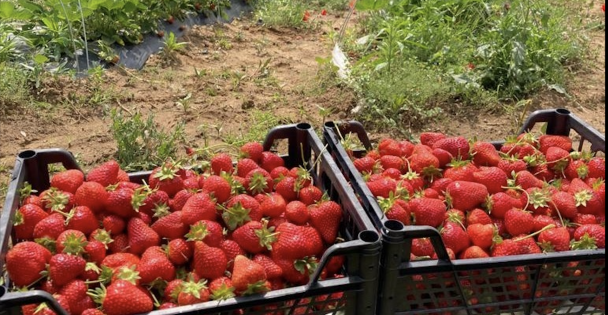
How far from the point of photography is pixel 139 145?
4.05 meters

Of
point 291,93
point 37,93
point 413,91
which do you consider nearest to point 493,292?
point 413,91

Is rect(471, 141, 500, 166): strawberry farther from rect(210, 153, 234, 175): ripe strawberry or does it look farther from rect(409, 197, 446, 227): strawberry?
rect(210, 153, 234, 175): ripe strawberry

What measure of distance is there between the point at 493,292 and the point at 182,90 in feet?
11.3

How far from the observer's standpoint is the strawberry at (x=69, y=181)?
2.32 m

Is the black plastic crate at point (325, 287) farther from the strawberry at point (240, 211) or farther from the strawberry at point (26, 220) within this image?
the strawberry at point (240, 211)

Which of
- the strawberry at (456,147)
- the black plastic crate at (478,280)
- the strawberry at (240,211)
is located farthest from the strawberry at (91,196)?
the strawberry at (456,147)

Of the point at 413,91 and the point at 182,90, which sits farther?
the point at 182,90

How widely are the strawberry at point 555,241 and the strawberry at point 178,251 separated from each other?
1.17 metres

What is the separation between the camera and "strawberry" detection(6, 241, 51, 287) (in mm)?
1915

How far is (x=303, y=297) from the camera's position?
6.29 ft

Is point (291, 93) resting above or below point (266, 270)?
below

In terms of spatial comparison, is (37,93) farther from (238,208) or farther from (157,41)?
(238,208)

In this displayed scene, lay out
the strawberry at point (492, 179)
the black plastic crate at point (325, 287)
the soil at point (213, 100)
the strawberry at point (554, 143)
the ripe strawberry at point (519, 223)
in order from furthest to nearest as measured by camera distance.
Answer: the soil at point (213, 100)
the strawberry at point (554, 143)
the strawberry at point (492, 179)
the ripe strawberry at point (519, 223)
the black plastic crate at point (325, 287)

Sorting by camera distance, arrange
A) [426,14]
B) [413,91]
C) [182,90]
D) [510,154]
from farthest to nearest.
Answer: [426,14], [182,90], [413,91], [510,154]
